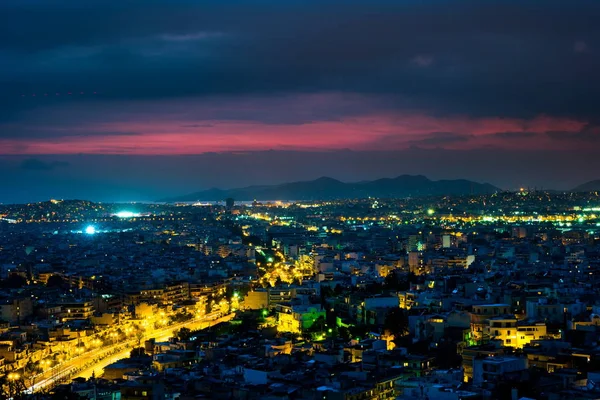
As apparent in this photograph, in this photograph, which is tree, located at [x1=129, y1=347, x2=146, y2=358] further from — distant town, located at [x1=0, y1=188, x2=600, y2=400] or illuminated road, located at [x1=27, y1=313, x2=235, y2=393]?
illuminated road, located at [x1=27, y1=313, x2=235, y2=393]

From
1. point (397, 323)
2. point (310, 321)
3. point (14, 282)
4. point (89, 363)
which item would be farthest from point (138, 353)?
point (14, 282)

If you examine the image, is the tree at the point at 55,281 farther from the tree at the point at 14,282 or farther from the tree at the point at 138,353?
the tree at the point at 138,353

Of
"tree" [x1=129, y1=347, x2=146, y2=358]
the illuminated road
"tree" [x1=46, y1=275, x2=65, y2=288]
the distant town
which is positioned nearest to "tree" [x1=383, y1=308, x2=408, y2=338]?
the distant town

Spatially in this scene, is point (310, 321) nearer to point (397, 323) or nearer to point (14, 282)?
point (397, 323)

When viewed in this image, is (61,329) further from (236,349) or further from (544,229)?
(544,229)

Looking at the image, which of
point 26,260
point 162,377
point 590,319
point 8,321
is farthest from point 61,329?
point 26,260

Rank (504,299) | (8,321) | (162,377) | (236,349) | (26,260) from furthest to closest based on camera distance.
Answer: (26,260) → (8,321) → (504,299) → (236,349) → (162,377)
